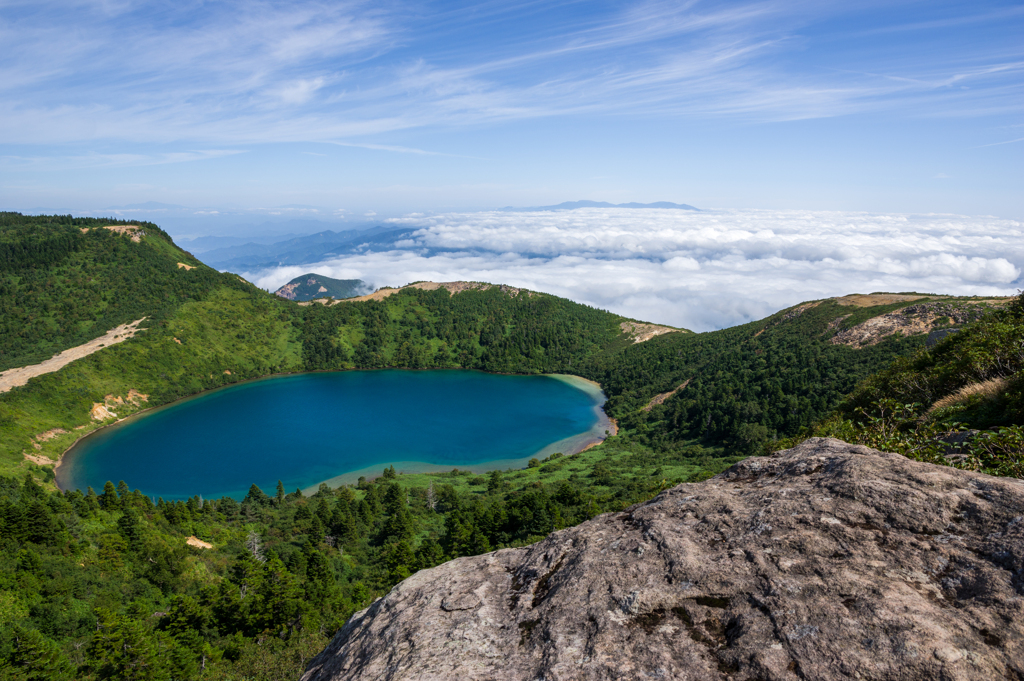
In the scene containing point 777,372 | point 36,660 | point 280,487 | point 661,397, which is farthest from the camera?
point 661,397

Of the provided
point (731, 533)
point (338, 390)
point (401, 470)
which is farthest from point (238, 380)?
point (731, 533)

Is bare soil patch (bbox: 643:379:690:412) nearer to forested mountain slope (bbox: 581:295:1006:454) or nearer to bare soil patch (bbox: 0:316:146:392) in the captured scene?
forested mountain slope (bbox: 581:295:1006:454)

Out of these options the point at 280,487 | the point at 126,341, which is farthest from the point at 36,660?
the point at 126,341

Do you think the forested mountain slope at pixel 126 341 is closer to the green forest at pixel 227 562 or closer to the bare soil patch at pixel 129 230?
the bare soil patch at pixel 129 230

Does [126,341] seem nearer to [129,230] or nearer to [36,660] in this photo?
[129,230]

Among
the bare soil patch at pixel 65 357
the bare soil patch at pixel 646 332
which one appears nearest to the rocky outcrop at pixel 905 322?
the bare soil patch at pixel 646 332

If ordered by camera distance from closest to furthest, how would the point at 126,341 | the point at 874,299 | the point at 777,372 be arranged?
1. the point at 777,372
2. the point at 874,299
3. the point at 126,341
